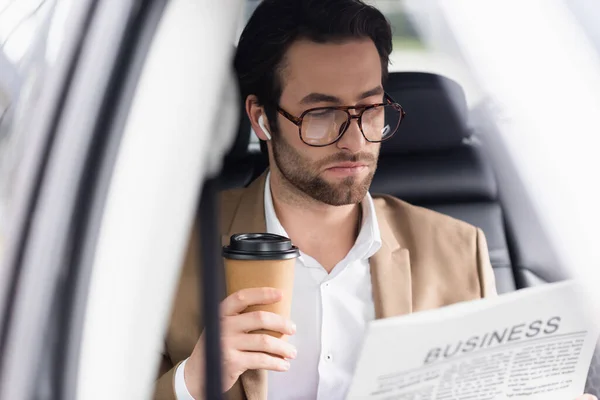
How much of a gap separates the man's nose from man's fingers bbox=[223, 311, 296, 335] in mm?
455

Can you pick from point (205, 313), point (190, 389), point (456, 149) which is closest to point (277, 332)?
point (190, 389)

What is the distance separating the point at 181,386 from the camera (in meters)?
1.16

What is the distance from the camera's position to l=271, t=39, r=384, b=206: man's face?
1.37 metres

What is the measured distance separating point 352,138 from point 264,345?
0.49 metres

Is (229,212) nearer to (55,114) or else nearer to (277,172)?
(277,172)

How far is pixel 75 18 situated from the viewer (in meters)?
0.77

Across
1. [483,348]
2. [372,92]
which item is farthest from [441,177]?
[483,348]

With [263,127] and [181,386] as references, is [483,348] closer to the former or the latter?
[181,386]

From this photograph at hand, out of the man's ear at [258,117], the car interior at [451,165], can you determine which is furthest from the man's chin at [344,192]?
the car interior at [451,165]

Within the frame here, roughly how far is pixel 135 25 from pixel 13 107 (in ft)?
0.52

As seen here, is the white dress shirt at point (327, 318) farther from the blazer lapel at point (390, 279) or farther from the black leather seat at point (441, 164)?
the black leather seat at point (441, 164)

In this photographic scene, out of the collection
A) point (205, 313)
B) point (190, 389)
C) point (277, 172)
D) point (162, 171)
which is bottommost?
point (190, 389)

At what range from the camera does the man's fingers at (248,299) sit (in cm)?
97

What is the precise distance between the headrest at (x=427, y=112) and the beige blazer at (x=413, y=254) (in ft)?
0.72
